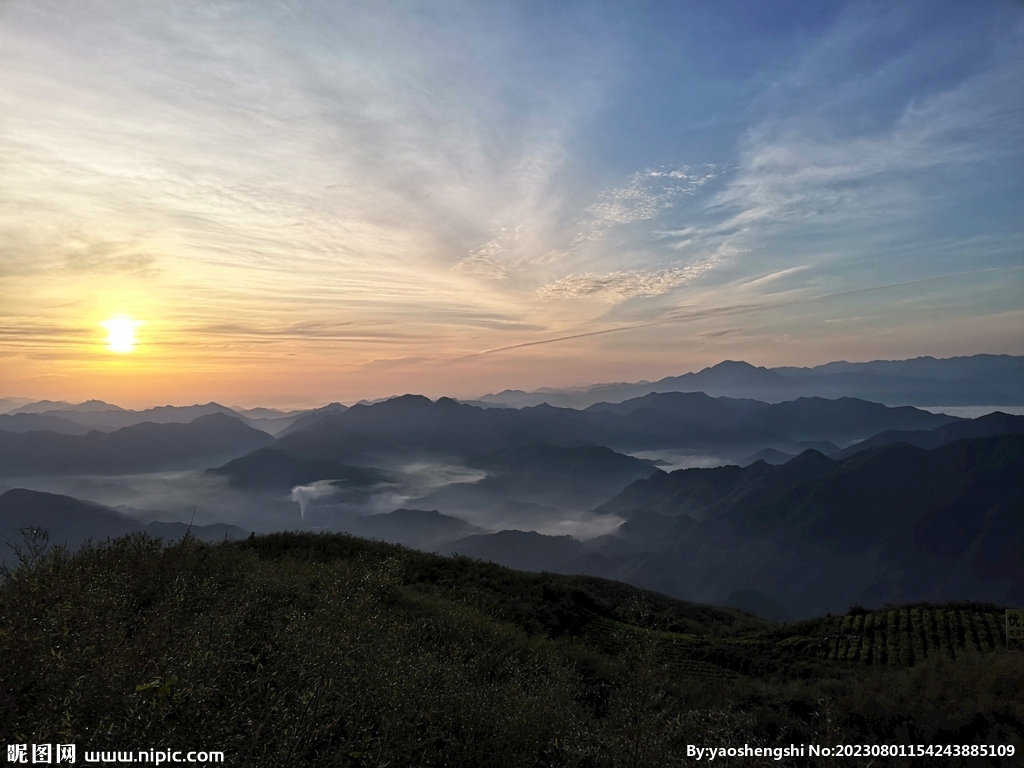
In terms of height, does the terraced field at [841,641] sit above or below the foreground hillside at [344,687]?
below

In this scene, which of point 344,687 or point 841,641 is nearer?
point 344,687

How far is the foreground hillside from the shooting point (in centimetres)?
432

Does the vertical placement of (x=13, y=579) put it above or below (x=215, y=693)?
above

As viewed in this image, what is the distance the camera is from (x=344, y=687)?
549 centimetres

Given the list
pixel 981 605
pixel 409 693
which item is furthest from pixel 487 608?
pixel 981 605

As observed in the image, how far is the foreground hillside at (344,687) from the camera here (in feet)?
14.2

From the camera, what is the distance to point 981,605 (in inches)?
1276

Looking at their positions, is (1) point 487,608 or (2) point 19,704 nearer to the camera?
(2) point 19,704

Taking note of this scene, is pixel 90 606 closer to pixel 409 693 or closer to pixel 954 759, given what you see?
pixel 409 693

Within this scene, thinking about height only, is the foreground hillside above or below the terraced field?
above

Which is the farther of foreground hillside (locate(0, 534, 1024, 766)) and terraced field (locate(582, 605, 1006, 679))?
terraced field (locate(582, 605, 1006, 679))

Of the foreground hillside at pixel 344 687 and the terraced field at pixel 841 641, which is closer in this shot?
the foreground hillside at pixel 344 687

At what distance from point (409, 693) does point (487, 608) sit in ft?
52.0

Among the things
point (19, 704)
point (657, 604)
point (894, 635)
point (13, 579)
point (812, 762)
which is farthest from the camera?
point (657, 604)
